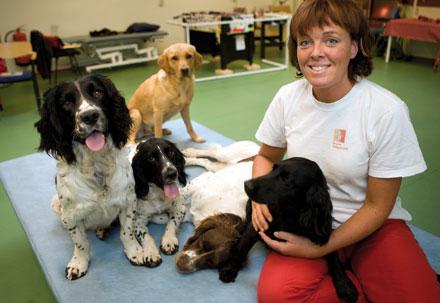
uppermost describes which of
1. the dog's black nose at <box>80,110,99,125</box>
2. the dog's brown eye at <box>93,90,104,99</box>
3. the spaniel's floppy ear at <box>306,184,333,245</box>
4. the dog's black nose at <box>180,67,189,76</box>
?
the dog's brown eye at <box>93,90,104,99</box>

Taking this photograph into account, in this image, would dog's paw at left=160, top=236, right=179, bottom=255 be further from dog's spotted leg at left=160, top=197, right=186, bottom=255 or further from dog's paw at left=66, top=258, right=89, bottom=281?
dog's paw at left=66, top=258, right=89, bottom=281

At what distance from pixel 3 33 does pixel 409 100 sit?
6317 mm

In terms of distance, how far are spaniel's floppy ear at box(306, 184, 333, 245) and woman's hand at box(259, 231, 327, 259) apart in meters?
0.09

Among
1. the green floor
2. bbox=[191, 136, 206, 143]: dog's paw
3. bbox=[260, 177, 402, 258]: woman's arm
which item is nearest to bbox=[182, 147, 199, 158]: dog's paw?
bbox=[191, 136, 206, 143]: dog's paw

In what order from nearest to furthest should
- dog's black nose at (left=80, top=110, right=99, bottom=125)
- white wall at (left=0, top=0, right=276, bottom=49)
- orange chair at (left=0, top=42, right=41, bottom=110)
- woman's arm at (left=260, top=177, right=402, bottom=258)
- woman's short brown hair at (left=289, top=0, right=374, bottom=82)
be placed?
woman's short brown hair at (left=289, top=0, right=374, bottom=82) → woman's arm at (left=260, top=177, right=402, bottom=258) → dog's black nose at (left=80, top=110, right=99, bottom=125) → orange chair at (left=0, top=42, right=41, bottom=110) → white wall at (left=0, top=0, right=276, bottom=49)

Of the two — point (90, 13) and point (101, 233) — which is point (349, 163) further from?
point (90, 13)

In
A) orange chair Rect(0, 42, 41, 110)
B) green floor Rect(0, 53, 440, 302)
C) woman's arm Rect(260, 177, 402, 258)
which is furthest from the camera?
orange chair Rect(0, 42, 41, 110)

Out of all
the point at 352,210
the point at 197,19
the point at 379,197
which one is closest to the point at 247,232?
the point at 352,210

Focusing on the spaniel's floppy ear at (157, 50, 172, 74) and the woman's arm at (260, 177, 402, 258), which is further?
the spaniel's floppy ear at (157, 50, 172, 74)

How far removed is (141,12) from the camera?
304 inches

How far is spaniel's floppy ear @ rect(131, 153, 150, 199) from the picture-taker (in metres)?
2.09

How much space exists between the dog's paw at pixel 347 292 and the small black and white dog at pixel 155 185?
905 mm

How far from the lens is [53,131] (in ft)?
5.54

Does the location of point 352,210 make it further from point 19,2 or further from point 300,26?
point 19,2
